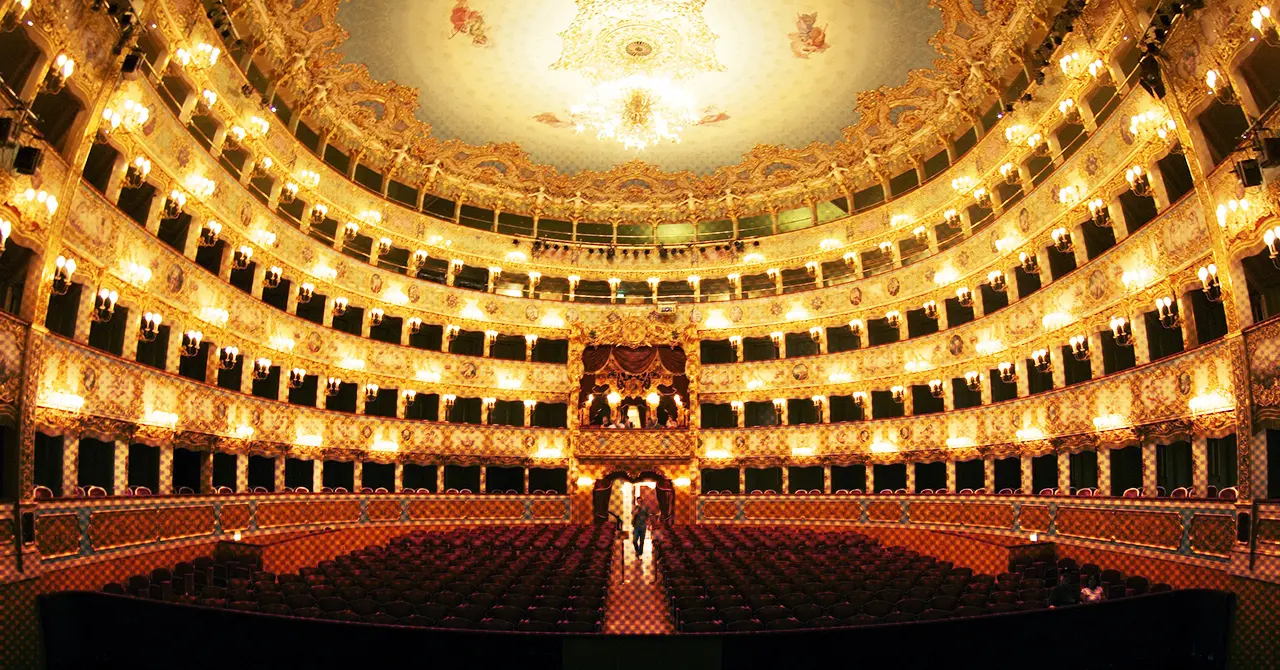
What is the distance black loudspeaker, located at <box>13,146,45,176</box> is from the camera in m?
11.7

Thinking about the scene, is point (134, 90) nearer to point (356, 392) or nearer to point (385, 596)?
point (385, 596)

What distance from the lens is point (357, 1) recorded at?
23.1 m

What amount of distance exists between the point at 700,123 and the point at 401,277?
14.7 metres

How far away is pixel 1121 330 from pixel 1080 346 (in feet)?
5.31

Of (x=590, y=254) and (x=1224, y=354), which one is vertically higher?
(x=590, y=254)

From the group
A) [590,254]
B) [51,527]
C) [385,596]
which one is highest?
[590,254]

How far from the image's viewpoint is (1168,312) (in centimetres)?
1755

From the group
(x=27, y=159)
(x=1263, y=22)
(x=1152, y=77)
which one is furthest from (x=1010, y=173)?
(x=27, y=159)

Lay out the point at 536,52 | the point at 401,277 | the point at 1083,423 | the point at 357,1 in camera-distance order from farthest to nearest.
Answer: the point at 401,277 → the point at 536,52 → the point at 357,1 → the point at 1083,423

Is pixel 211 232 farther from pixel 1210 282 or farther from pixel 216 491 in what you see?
pixel 1210 282

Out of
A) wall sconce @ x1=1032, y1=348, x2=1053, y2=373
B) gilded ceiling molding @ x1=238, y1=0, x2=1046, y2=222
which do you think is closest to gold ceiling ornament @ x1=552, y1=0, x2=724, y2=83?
gilded ceiling molding @ x1=238, y1=0, x2=1046, y2=222

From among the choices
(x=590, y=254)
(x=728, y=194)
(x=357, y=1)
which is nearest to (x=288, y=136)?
(x=357, y=1)

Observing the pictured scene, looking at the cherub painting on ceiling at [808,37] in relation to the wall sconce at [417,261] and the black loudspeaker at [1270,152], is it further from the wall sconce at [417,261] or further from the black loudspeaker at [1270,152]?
the wall sconce at [417,261]

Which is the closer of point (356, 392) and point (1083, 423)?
point (1083, 423)
